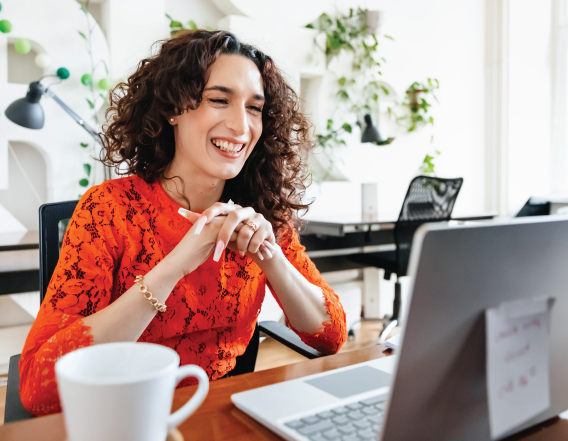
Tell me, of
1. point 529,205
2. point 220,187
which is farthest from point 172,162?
point 529,205

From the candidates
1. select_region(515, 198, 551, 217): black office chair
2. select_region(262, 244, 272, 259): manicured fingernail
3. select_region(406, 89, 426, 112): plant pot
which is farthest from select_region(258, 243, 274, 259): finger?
select_region(515, 198, 551, 217): black office chair

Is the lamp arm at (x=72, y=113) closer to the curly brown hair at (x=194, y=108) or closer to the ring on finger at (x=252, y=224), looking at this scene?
the curly brown hair at (x=194, y=108)

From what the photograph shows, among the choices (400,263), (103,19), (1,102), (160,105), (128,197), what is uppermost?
(103,19)

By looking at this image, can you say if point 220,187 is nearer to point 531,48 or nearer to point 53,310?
point 53,310

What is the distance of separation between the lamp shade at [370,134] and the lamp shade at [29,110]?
2.04m

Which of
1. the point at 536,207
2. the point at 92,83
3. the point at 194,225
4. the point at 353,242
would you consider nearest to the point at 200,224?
the point at 194,225

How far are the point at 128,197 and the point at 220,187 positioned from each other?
24cm

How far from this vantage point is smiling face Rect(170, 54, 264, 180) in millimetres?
1163

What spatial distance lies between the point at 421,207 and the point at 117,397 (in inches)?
104

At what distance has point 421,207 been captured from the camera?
2826 millimetres

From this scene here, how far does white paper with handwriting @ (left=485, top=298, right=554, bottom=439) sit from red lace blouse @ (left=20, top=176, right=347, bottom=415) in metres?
0.66

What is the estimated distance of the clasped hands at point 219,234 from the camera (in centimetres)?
90

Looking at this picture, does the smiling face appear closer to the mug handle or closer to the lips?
the lips

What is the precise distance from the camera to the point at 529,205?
177 inches
